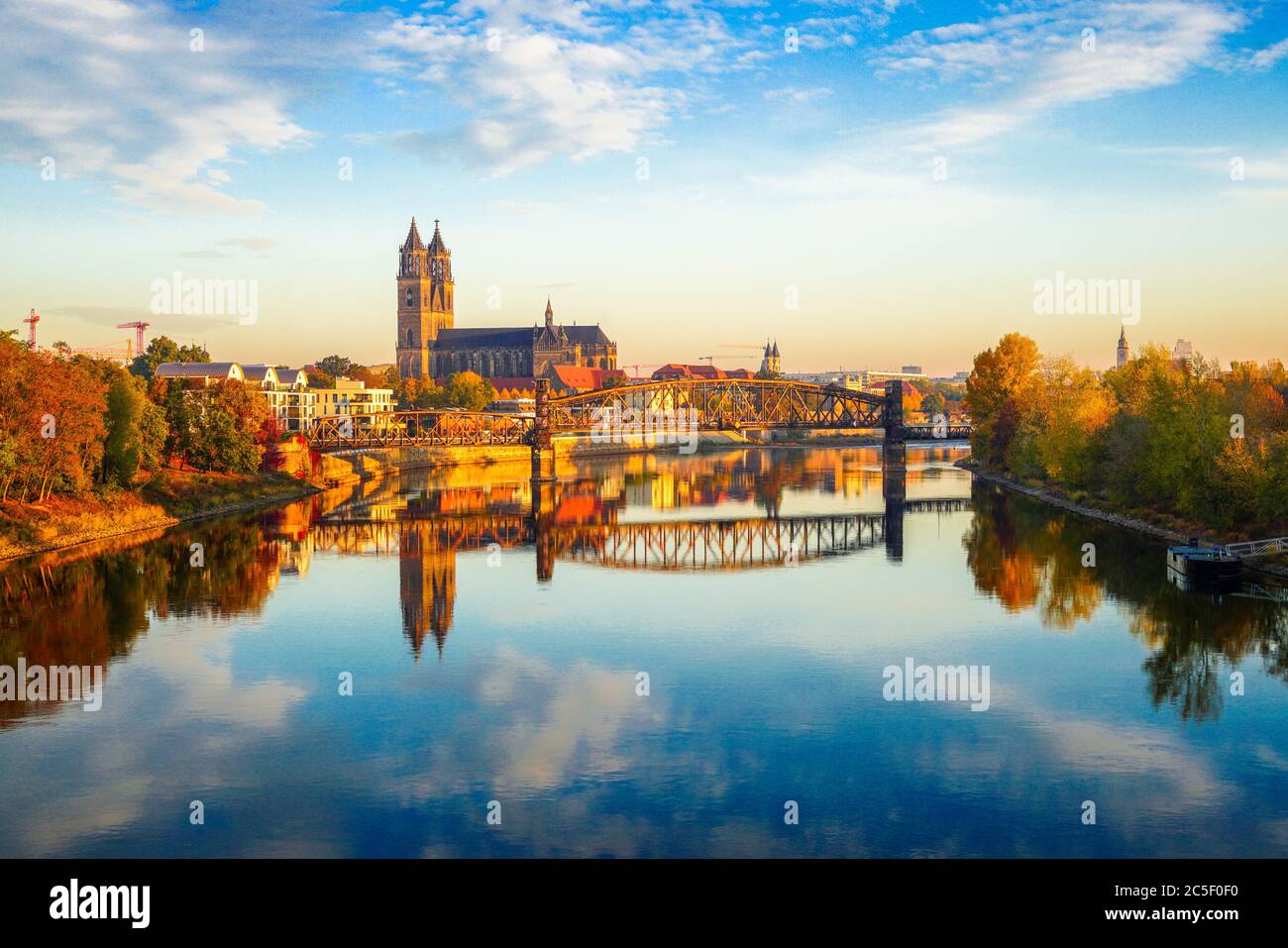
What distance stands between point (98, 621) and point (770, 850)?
27648 mm

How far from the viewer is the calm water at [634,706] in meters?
21.0

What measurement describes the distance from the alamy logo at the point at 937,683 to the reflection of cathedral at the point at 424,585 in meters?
13.7

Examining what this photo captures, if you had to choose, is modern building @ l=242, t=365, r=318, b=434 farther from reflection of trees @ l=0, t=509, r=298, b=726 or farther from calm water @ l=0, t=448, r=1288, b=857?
calm water @ l=0, t=448, r=1288, b=857

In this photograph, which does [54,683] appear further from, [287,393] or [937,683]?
[287,393]

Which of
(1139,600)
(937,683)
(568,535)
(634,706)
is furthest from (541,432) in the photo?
(634,706)

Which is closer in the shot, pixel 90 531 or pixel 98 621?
pixel 98 621

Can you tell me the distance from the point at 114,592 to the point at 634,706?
24536mm

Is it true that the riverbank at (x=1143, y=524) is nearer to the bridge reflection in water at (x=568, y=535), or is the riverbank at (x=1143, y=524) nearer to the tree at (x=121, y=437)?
the bridge reflection in water at (x=568, y=535)
